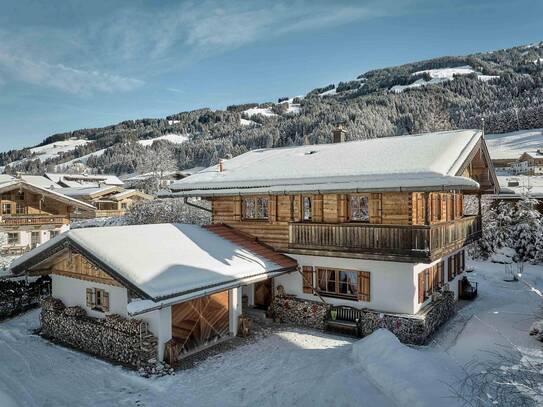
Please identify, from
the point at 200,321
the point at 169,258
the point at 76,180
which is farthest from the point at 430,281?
the point at 76,180

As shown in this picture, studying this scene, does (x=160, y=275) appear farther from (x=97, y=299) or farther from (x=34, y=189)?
(x=34, y=189)

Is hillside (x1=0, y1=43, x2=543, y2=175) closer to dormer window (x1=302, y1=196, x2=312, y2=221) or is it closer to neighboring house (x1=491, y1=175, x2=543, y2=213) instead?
neighboring house (x1=491, y1=175, x2=543, y2=213)

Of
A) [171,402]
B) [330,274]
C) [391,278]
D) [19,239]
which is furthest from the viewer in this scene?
[19,239]

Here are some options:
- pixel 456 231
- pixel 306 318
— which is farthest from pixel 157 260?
pixel 456 231

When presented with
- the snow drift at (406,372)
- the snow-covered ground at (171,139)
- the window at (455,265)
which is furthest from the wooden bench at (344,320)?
the snow-covered ground at (171,139)

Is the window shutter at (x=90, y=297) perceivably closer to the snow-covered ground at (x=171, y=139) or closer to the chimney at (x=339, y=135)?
the chimney at (x=339, y=135)

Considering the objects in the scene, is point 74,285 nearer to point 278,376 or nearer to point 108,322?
point 108,322

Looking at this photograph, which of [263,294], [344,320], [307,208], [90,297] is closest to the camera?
[90,297]
